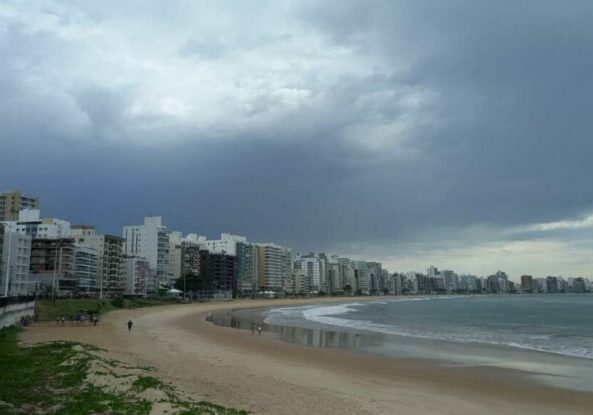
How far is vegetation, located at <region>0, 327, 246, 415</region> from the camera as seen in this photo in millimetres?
11961

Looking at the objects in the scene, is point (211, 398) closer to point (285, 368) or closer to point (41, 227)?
point (285, 368)

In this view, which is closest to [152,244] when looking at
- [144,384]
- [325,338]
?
[325,338]

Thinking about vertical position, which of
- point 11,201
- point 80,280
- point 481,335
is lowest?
point 481,335

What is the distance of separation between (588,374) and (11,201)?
164 meters

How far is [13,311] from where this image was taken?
40125mm

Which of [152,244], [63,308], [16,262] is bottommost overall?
[63,308]

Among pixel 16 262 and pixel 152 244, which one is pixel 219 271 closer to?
pixel 152 244

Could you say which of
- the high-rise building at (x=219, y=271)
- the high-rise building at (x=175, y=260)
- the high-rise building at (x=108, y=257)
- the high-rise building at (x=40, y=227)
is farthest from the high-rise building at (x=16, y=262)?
the high-rise building at (x=219, y=271)

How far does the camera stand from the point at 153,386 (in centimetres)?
1488

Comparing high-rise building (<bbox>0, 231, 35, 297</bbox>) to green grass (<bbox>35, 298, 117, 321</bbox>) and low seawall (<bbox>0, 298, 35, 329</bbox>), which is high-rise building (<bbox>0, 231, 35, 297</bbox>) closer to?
green grass (<bbox>35, 298, 117, 321</bbox>)

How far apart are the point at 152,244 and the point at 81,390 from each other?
151682 millimetres

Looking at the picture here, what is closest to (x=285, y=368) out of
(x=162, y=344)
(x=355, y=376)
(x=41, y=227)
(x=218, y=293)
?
(x=355, y=376)

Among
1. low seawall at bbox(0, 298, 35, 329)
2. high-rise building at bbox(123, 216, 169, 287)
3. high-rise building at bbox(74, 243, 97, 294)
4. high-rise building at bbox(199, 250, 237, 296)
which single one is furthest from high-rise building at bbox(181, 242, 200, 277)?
low seawall at bbox(0, 298, 35, 329)

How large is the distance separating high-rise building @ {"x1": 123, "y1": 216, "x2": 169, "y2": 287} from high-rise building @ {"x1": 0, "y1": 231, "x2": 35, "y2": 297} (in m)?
60.4
